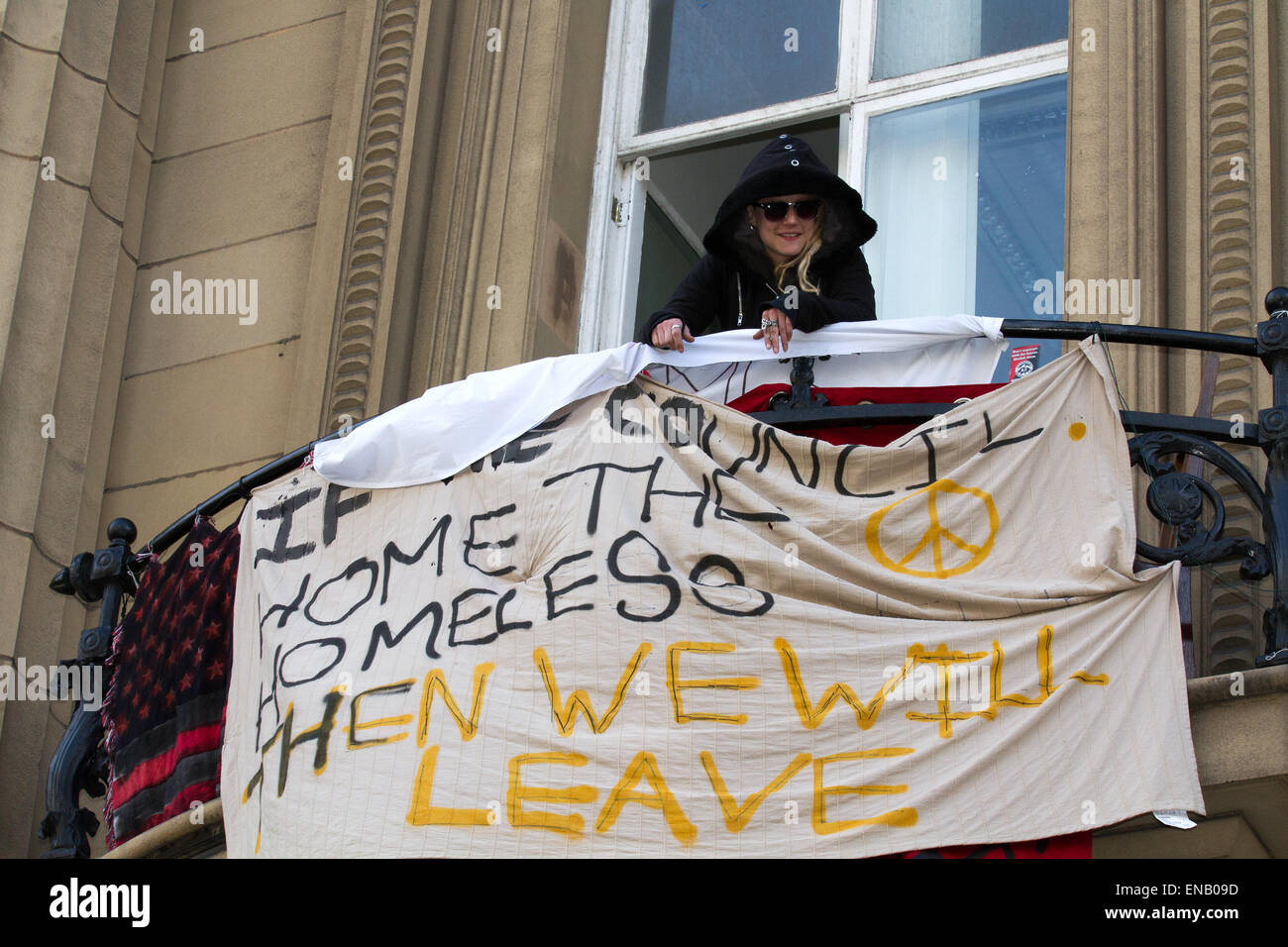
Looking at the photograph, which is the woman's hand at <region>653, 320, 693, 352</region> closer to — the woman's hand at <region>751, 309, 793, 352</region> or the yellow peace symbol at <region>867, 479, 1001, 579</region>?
the woman's hand at <region>751, 309, 793, 352</region>

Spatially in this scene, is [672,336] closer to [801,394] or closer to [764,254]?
[801,394]

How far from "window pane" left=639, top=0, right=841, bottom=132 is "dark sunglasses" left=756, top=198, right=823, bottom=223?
1.83m

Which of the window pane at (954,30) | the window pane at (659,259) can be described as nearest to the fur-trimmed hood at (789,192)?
the window pane at (954,30)

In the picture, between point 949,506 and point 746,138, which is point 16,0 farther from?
point 949,506

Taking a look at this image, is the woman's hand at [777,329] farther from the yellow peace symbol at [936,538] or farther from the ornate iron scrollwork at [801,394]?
the yellow peace symbol at [936,538]

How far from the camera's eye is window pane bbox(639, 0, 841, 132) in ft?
28.8

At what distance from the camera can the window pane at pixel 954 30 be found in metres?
8.24

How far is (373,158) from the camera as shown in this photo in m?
8.77

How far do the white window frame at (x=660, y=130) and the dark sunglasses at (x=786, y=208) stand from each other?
4.59 feet

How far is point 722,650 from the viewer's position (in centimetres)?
571

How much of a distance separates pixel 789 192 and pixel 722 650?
184 cm

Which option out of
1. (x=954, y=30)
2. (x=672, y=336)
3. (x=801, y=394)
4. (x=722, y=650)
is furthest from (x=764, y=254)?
(x=954, y=30)
